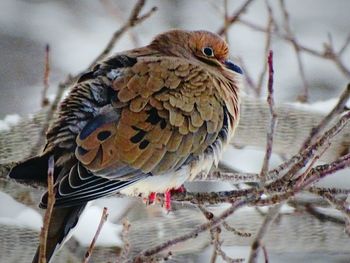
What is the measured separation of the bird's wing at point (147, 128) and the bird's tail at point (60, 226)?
6 cm

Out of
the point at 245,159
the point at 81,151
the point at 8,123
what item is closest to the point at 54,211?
the point at 81,151

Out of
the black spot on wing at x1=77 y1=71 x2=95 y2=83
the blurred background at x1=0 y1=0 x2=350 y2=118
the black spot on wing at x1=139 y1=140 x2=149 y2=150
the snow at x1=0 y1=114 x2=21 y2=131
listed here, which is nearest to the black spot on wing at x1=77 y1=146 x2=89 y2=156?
the black spot on wing at x1=139 y1=140 x2=149 y2=150

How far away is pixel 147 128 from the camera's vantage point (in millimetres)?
3490

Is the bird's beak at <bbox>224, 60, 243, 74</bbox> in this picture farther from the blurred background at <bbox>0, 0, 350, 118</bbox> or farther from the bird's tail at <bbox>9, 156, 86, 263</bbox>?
the blurred background at <bbox>0, 0, 350, 118</bbox>

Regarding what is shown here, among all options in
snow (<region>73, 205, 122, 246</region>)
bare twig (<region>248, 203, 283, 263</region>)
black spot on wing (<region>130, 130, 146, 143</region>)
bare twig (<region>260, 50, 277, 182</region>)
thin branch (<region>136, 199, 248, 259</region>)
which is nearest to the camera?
bare twig (<region>248, 203, 283, 263</region>)

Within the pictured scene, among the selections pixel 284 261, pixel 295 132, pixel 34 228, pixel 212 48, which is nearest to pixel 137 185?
pixel 212 48

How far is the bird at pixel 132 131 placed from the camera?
3.22 meters

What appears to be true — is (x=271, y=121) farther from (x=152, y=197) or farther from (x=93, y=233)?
(x=93, y=233)

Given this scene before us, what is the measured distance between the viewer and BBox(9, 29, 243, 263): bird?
322 centimetres

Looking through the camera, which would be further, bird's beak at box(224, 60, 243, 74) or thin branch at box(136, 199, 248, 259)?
bird's beak at box(224, 60, 243, 74)

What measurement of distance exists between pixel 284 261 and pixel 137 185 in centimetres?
343

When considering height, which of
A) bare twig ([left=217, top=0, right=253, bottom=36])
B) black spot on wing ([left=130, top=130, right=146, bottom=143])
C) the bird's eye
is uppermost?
bare twig ([left=217, top=0, right=253, bottom=36])

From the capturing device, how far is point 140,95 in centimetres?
350

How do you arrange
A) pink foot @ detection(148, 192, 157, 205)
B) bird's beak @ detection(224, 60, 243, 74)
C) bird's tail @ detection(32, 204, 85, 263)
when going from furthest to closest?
bird's beak @ detection(224, 60, 243, 74) → pink foot @ detection(148, 192, 157, 205) → bird's tail @ detection(32, 204, 85, 263)
